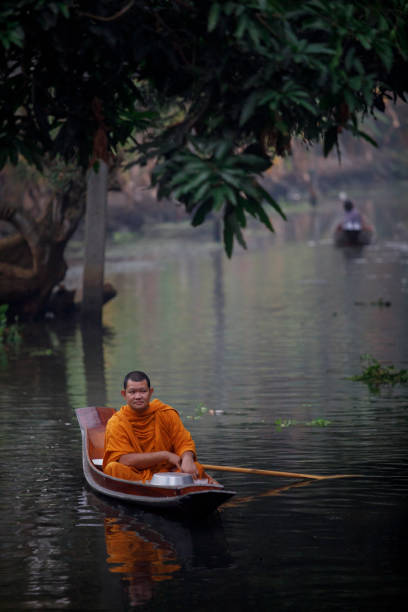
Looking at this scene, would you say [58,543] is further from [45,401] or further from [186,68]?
[45,401]

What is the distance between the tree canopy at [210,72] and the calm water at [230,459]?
261 centimetres

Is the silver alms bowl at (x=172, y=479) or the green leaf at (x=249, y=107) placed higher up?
the green leaf at (x=249, y=107)

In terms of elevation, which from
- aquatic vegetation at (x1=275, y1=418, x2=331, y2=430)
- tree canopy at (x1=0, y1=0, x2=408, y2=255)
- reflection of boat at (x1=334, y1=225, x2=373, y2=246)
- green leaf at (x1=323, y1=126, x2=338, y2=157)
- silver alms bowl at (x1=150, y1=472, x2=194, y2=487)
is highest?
reflection of boat at (x1=334, y1=225, x2=373, y2=246)

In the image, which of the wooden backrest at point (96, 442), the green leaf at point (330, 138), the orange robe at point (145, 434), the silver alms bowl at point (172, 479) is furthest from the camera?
the wooden backrest at point (96, 442)

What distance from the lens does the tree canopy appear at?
9406 mm

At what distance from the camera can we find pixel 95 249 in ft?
92.3

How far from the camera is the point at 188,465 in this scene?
1186 centimetres

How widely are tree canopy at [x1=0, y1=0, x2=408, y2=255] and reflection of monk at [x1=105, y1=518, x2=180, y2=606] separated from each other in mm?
2571

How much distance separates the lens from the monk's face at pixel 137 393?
12.0 meters

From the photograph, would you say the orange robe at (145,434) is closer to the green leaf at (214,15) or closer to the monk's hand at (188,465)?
the monk's hand at (188,465)

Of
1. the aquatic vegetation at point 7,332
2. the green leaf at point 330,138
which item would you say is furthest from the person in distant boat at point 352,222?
the green leaf at point 330,138

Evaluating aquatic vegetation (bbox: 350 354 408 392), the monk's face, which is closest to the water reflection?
the monk's face

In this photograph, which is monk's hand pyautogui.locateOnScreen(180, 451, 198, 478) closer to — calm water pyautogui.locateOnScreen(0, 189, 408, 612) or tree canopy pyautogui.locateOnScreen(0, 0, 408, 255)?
calm water pyautogui.locateOnScreen(0, 189, 408, 612)

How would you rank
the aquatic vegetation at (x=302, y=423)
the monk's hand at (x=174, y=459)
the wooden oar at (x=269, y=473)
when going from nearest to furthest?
the monk's hand at (x=174, y=459), the wooden oar at (x=269, y=473), the aquatic vegetation at (x=302, y=423)
